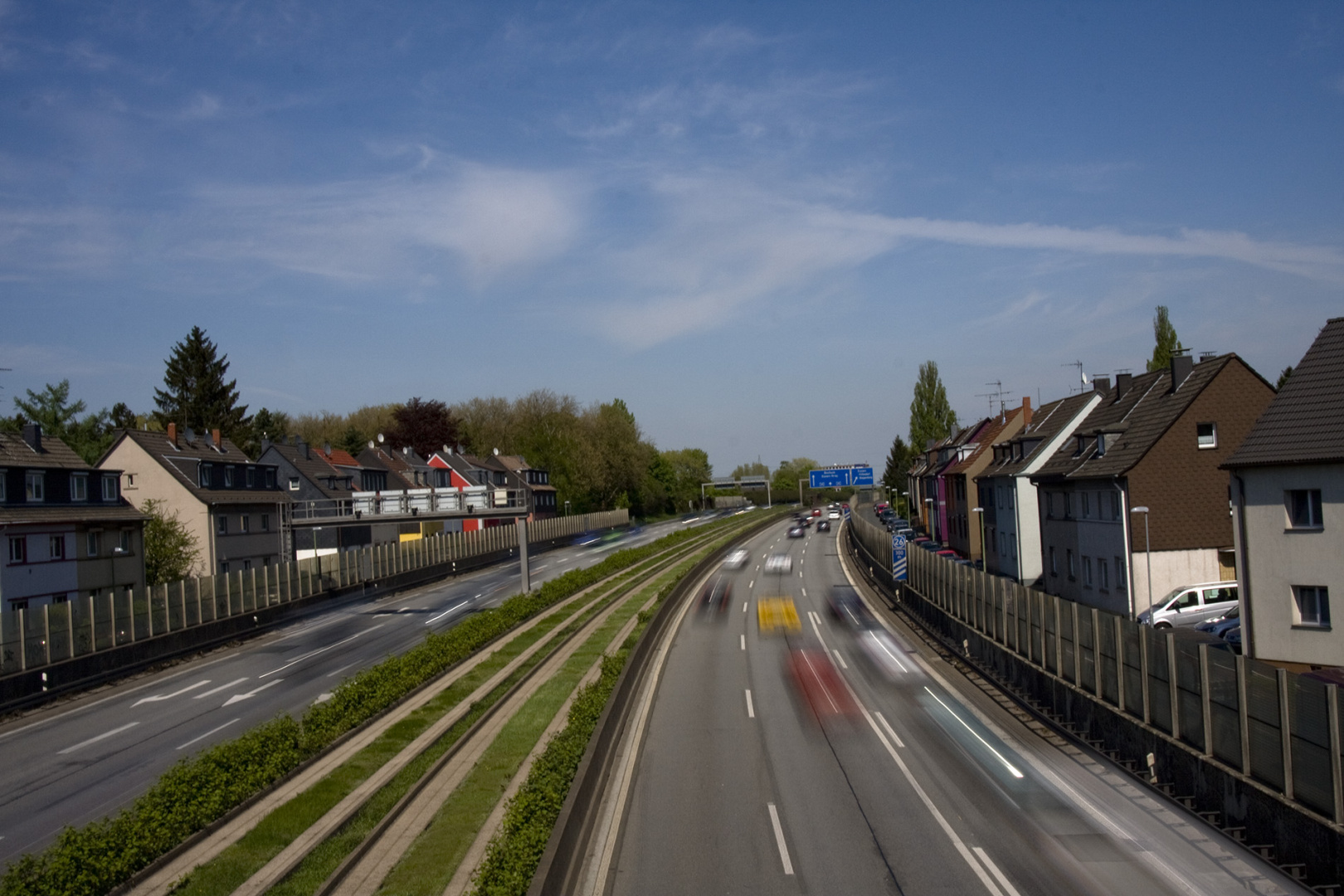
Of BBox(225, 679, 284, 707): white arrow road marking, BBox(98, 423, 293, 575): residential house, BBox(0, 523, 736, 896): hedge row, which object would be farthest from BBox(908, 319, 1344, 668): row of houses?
BBox(98, 423, 293, 575): residential house

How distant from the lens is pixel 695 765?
21.3 metres

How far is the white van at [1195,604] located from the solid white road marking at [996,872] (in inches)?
941

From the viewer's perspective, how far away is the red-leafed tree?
126375 mm

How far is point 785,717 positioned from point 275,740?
12.8 meters

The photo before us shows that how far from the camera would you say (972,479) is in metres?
71.7

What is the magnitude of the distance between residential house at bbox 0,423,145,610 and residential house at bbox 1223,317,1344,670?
45637 mm

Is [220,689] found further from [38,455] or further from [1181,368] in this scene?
[1181,368]

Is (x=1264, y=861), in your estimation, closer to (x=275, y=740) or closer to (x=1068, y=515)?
(x=275, y=740)

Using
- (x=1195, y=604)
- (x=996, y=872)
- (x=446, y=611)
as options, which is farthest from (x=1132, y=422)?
(x=996, y=872)

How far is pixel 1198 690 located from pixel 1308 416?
1840 centimetres

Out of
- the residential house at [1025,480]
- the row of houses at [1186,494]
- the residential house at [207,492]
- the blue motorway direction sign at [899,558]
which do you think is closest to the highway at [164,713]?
the residential house at [207,492]

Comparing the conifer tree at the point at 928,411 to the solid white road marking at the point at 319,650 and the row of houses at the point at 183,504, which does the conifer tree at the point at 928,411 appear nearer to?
the row of houses at the point at 183,504

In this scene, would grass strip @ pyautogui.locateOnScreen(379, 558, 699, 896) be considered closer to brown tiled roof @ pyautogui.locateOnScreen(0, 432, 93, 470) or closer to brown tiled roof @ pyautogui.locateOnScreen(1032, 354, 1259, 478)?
brown tiled roof @ pyautogui.locateOnScreen(1032, 354, 1259, 478)

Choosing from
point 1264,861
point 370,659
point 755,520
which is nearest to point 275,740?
point 370,659
